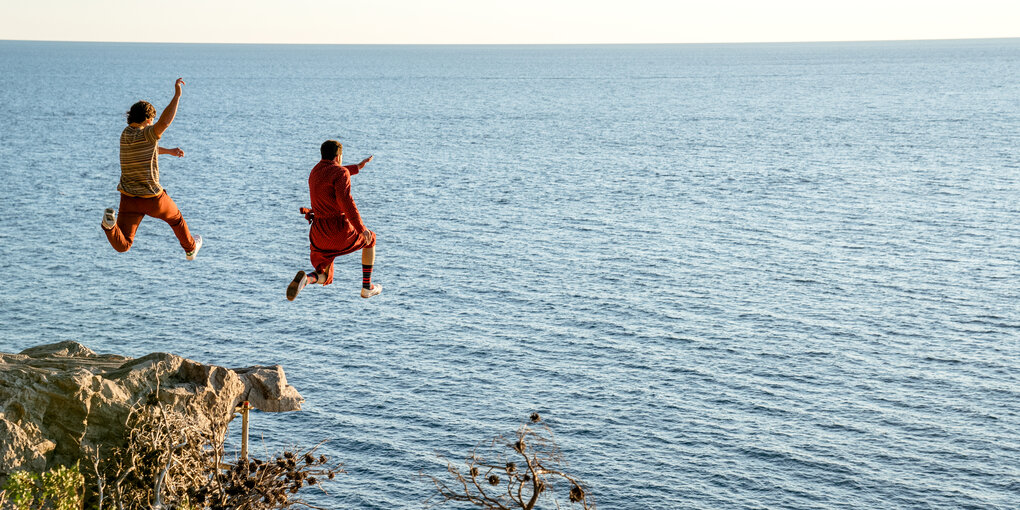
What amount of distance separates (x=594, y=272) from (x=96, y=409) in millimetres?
81206

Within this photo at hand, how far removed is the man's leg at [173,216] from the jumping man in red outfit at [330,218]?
79.6 inches

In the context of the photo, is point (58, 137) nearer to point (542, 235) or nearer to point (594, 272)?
point (542, 235)

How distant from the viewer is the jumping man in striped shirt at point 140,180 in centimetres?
1573

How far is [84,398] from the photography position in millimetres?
24609

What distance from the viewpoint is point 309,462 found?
2145cm

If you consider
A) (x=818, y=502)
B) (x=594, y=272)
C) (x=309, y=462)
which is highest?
(x=309, y=462)

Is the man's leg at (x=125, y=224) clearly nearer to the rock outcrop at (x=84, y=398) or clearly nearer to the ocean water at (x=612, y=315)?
the rock outcrop at (x=84, y=398)

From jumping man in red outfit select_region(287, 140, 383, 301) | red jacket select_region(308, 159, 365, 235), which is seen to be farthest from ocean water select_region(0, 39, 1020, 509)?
red jacket select_region(308, 159, 365, 235)

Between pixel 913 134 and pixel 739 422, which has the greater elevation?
pixel 913 134

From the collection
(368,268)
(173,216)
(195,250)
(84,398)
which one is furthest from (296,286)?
(84,398)

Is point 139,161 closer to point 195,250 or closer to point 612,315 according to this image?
point 195,250

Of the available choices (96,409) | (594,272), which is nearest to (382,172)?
(594,272)

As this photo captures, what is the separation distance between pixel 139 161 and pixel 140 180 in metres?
0.50

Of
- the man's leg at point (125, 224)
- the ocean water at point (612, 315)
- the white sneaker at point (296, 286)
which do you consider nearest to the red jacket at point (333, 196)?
the white sneaker at point (296, 286)
